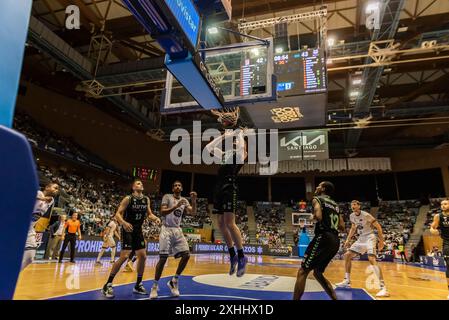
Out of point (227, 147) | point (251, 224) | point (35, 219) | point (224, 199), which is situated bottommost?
point (35, 219)

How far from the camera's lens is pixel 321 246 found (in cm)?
480

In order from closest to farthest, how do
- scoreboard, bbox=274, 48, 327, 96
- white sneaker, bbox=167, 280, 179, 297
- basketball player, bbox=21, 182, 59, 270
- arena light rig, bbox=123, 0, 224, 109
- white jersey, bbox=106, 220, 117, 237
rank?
1. arena light rig, bbox=123, 0, 224, 109
2. basketball player, bbox=21, 182, 59, 270
3. white sneaker, bbox=167, 280, 179, 297
4. scoreboard, bbox=274, 48, 327, 96
5. white jersey, bbox=106, 220, 117, 237

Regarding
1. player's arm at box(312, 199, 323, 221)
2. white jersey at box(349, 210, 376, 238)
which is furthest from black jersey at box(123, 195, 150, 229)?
white jersey at box(349, 210, 376, 238)

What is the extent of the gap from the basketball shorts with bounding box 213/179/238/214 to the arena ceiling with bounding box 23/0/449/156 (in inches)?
388

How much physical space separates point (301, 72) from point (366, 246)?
19.5 feet

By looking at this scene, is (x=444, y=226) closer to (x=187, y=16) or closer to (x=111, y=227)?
(x=187, y=16)

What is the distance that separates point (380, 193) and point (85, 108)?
2975cm

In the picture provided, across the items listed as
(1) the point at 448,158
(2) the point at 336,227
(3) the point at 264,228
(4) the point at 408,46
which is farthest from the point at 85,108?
(1) the point at 448,158

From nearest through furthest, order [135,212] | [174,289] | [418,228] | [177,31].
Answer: [177,31], [174,289], [135,212], [418,228]

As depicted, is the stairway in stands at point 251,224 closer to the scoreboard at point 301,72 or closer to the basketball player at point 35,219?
the scoreboard at point 301,72

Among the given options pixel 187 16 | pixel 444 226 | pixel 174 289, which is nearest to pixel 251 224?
pixel 444 226

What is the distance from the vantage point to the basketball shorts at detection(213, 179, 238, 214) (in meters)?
4.72

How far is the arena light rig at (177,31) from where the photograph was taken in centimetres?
382

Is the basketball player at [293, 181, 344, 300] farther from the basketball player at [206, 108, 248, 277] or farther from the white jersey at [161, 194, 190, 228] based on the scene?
the white jersey at [161, 194, 190, 228]
